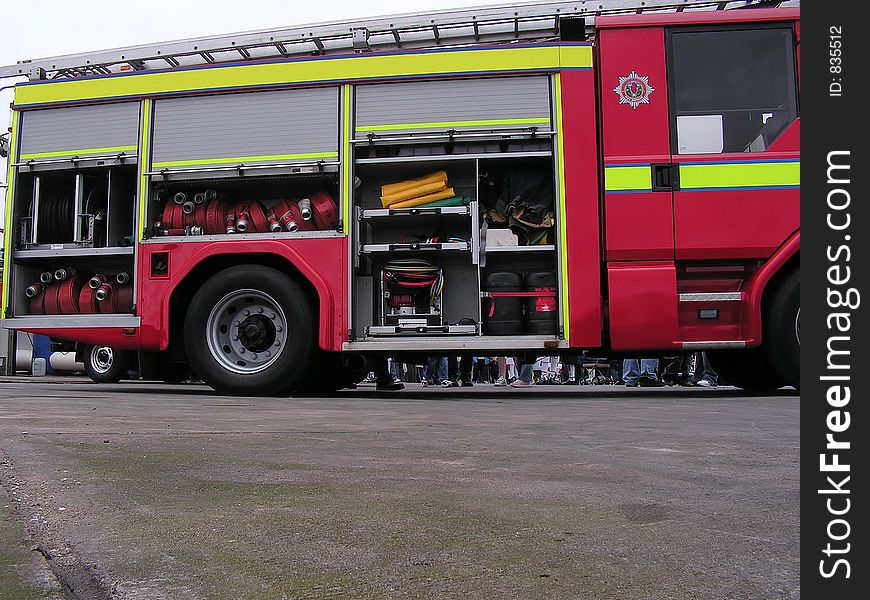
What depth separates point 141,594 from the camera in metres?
0.92

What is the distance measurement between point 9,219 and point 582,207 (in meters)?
4.71

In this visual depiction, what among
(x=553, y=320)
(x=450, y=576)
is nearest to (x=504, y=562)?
(x=450, y=576)

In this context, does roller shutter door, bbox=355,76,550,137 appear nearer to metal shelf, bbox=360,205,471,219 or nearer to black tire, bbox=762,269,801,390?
metal shelf, bbox=360,205,471,219

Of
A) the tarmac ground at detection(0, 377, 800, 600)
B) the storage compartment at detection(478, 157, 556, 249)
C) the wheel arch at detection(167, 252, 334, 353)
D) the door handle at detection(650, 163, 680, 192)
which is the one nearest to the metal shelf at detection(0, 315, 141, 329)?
the wheel arch at detection(167, 252, 334, 353)

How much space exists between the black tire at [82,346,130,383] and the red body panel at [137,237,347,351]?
4232 mm

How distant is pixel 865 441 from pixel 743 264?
199 inches

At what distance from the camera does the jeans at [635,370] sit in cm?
1086

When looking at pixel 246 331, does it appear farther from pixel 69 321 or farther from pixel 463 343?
pixel 463 343

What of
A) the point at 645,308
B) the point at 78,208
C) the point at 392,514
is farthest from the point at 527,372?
the point at 392,514

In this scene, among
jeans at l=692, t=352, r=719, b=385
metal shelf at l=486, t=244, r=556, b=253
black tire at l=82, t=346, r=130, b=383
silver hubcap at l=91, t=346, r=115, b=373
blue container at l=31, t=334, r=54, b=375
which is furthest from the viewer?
blue container at l=31, t=334, r=54, b=375

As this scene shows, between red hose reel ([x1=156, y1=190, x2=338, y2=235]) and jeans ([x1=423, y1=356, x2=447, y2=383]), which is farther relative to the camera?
jeans ([x1=423, y1=356, x2=447, y2=383])

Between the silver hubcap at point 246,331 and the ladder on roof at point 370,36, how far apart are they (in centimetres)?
213

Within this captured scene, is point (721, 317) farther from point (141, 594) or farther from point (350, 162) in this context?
point (141, 594)

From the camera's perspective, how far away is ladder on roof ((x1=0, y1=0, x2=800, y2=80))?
583cm
